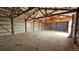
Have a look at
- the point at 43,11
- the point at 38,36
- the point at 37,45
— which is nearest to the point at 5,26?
the point at 38,36

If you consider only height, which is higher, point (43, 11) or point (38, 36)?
point (43, 11)

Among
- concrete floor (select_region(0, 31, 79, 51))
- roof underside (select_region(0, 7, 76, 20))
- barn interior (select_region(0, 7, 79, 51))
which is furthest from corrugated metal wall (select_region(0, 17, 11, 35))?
roof underside (select_region(0, 7, 76, 20))

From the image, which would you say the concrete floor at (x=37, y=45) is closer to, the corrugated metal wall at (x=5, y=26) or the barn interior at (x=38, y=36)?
the barn interior at (x=38, y=36)

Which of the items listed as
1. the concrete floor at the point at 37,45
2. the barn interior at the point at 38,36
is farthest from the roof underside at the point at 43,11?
the concrete floor at the point at 37,45

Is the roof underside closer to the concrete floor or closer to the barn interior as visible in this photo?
the barn interior

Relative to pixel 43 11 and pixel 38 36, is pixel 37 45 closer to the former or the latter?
pixel 43 11

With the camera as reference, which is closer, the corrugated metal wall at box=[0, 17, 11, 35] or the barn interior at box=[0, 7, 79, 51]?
the barn interior at box=[0, 7, 79, 51]

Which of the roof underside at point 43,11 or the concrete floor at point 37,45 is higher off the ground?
the roof underside at point 43,11

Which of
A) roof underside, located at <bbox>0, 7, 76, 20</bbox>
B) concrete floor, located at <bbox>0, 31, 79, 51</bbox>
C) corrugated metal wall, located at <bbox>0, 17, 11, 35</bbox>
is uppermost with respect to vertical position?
roof underside, located at <bbox>0, 7, 76, 20</bbox>

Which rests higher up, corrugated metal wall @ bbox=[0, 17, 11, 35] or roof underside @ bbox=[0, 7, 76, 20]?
roof underside @ bbox=[0, 7, 76, 20]
